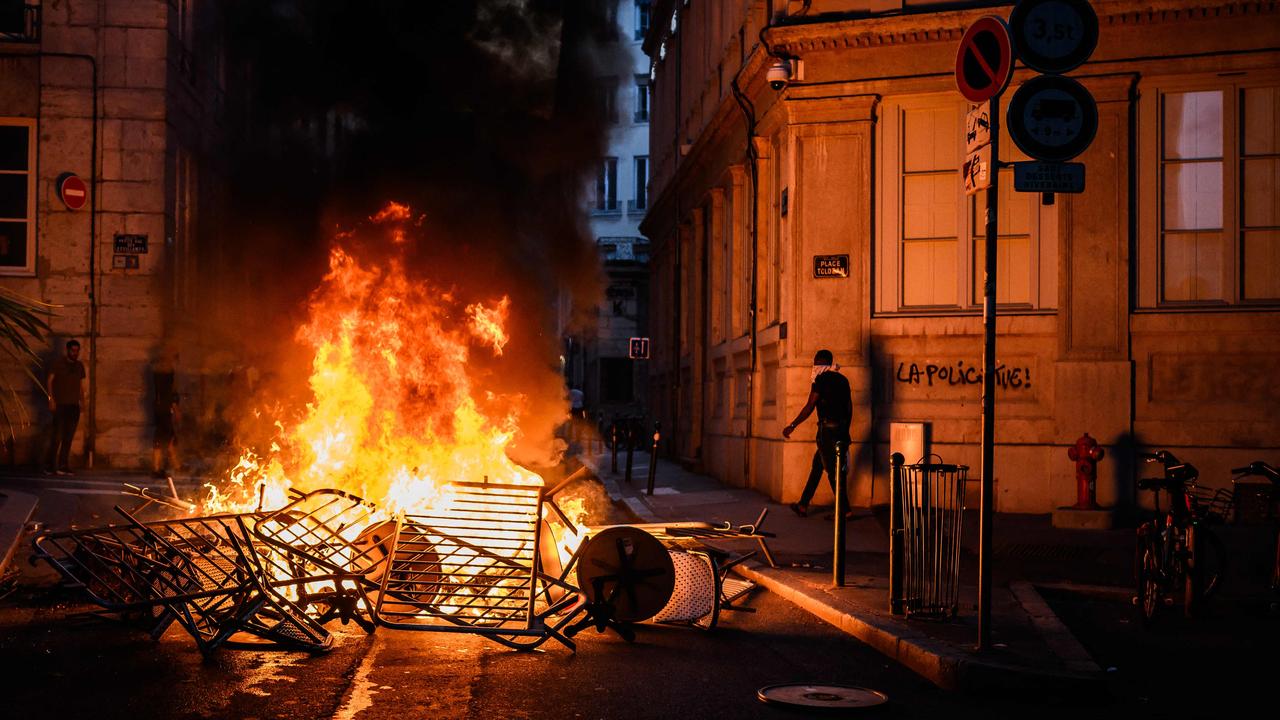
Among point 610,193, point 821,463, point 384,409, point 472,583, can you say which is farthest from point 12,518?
point 610,193

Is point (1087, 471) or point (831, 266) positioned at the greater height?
point (831, 266)

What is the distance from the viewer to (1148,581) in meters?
7.88

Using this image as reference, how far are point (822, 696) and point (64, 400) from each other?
14472 mm

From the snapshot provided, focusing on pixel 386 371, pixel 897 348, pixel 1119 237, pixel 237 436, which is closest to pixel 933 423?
pixel 897 348

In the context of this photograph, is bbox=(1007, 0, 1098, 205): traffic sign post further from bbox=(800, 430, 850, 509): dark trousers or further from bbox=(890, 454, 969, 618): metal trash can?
bbox=(800, 430, 850, 509): dark trousers

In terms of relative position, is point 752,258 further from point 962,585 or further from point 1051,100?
point 1051,100

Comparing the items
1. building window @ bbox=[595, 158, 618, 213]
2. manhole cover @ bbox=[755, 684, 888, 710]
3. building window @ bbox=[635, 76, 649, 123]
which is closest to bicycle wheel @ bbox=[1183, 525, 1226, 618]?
manhole cover @ bbox=[755, 684, 888, 710]

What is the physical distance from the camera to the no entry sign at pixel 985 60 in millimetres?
6594

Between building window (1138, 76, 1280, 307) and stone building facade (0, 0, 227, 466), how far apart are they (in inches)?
575

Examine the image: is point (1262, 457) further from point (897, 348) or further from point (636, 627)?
point (636, 627)

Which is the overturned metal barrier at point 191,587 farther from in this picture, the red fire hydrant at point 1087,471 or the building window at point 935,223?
the building window at point 935,223

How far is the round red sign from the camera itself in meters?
19.2

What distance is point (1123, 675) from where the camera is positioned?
251 inches

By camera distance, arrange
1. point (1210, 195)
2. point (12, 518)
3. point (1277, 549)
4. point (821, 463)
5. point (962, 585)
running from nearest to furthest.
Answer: point (1277, 549)
point (962, 585)
point (12, 518)
point (821, 463)
point (1210, 195)
